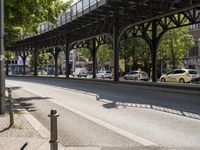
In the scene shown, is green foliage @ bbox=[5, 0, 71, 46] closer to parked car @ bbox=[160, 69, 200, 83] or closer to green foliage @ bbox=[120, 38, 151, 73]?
parked car @ bbox=[160, 69, 200, 83]

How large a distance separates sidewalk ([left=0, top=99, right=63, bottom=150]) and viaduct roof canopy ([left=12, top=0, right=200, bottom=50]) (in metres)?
18.4

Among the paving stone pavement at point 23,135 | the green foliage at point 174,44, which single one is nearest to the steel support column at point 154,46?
the green foliage at point 174,44

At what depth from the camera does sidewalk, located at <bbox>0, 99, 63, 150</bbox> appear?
27.4 feet

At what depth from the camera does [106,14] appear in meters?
40.2

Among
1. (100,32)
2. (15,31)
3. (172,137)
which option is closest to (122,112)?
(172,137)

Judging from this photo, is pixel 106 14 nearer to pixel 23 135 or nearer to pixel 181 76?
pixel 181 76

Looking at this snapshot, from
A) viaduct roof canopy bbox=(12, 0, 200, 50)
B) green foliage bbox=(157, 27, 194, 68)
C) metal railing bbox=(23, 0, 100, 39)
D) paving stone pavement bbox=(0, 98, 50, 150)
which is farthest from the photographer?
green foliage bbox=(157, 27, 194, 68)

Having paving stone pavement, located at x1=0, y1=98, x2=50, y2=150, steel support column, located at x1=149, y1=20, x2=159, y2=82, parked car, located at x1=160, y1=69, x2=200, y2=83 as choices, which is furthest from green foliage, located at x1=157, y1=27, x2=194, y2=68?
paving stone pavement, located at x1=0, y1=98, x2=50, y2=150

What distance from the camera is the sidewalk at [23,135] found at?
27.4ft

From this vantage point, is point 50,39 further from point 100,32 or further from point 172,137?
point 172,137

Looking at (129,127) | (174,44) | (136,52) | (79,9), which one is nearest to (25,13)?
(129,127)

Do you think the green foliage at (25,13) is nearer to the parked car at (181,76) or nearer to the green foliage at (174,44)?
the parked car at (181,76)

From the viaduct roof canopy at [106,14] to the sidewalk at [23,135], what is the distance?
60.3ft

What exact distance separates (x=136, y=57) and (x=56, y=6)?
139 ft
